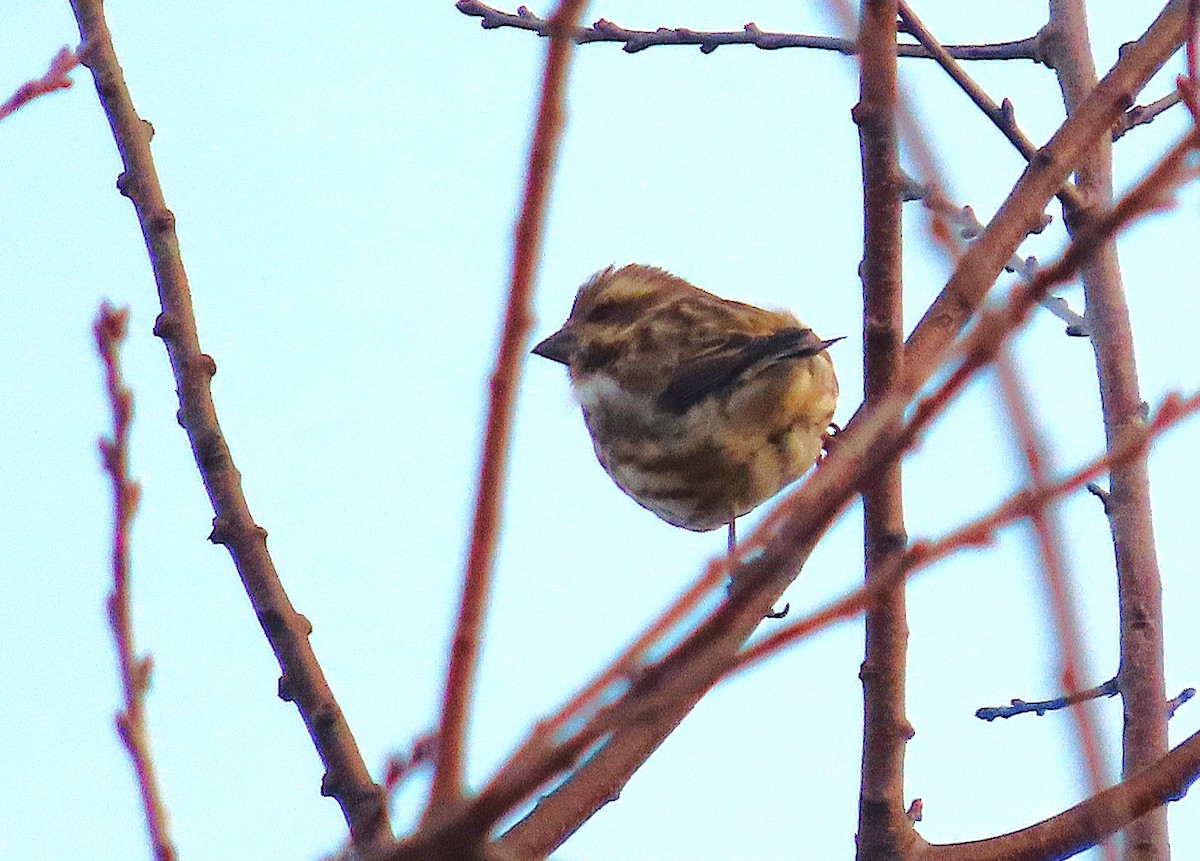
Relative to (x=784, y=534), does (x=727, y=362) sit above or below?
above

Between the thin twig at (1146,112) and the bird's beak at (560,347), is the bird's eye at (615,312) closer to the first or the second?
the bird's beak at (560,347)

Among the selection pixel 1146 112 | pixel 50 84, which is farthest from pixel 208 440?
pixel 1146 112

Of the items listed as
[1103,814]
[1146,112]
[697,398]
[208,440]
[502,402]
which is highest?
[1146,112]

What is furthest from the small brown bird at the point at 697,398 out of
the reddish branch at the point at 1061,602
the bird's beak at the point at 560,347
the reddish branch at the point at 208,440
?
the reddish branch at the point at 1061,602

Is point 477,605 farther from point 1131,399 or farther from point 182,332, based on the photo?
point 1131,399

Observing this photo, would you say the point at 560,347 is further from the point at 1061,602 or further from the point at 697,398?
the point at 1061,602

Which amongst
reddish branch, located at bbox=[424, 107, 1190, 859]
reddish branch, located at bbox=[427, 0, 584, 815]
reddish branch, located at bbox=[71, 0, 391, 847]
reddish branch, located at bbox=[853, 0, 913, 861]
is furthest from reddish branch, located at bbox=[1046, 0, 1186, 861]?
reddish branch, located at bbox=[427, 0, 584, 815]

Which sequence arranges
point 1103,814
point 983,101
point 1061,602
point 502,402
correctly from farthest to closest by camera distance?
point 983,101, point 1103,814, point 1061,602, point 502,402

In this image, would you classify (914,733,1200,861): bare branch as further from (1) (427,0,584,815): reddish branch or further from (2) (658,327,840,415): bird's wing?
(2) (658,327,840,415): bird's wing

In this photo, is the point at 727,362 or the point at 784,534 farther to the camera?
the point at 727,362
